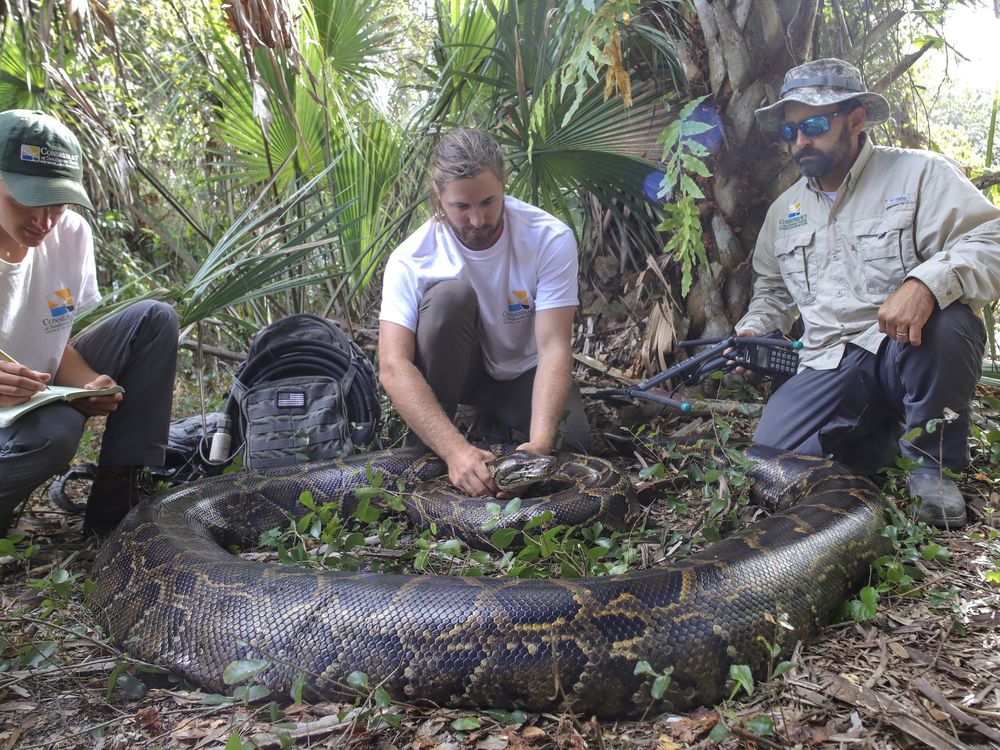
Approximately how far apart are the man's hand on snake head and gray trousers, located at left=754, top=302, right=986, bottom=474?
1904mm

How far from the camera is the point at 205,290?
4.44 meters

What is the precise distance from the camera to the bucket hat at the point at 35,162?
11.8 ft

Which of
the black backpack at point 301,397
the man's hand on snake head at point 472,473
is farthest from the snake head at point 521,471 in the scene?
the black backpack at point 301,397

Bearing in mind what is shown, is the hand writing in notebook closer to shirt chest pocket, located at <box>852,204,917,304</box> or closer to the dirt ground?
the dirt ground

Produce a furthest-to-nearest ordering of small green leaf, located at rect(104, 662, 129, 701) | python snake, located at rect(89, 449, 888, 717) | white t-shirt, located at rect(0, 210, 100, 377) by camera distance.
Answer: white t-shirt, located at rect(0, 210, 100, 377), small green leaf, located at rect(104, 662, 129, 701), python snake, located at rect(89, 449, 888, 717)

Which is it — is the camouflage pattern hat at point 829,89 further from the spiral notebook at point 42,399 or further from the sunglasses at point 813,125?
the spiral notebook at point 42,399

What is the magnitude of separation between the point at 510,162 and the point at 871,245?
2.86 m

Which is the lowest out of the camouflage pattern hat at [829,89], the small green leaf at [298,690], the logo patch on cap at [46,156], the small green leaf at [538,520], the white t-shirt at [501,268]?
the small green leaf at [298,690]

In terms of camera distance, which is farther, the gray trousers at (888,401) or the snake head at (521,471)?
the snake head at (521,471)

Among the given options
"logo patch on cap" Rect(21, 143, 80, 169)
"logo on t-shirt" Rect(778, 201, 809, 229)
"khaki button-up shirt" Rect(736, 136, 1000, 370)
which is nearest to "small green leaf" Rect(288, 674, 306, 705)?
"logo patch on cap" Rect(21, 143, 80, 169)

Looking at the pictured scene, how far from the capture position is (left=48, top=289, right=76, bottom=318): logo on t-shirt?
13.5ft

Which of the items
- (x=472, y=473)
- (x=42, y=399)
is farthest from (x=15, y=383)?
(x=472, y=473)

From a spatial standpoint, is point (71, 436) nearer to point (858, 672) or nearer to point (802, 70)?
point (858, 672)

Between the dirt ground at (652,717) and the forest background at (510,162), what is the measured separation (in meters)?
0.01
